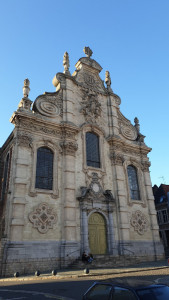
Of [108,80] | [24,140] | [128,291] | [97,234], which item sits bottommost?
[128,291]

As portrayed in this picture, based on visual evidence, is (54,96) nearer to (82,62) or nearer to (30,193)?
(82,62)

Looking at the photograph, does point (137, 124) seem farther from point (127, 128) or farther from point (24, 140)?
point (24, 140)

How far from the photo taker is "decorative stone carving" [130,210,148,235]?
1927 cm

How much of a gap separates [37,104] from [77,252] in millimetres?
11258

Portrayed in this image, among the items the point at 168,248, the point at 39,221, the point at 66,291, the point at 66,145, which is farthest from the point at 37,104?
the point at 168,248

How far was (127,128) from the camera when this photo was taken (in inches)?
931

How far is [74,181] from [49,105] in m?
6.58

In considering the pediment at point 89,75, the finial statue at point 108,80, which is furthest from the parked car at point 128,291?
the finial statue at point 108,80

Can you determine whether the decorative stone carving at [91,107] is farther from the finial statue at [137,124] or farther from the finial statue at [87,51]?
the finial statue at [87,51]

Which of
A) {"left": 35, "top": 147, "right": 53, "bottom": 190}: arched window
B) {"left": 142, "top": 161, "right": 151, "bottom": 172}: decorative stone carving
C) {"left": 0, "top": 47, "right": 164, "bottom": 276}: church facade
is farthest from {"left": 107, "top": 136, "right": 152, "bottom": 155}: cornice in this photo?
{"left": 35, "top": 147, "right": 53, "bottom": 190}: arched window

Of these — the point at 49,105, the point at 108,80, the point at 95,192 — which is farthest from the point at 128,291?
the point at 108,80

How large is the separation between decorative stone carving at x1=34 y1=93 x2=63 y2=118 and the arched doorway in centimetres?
857

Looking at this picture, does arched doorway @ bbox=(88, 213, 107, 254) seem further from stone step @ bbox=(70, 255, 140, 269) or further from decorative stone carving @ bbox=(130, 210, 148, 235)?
decorative stone carving @ bbox=(130, 210, 148, 235)

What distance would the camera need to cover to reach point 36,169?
16.4m
